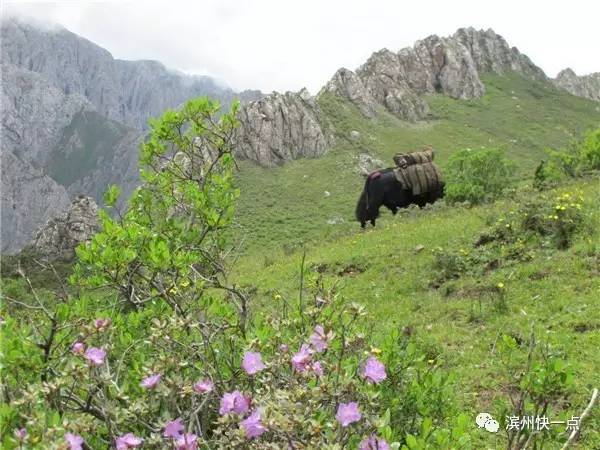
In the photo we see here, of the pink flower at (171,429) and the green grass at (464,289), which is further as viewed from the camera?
the green grass at (464,289)

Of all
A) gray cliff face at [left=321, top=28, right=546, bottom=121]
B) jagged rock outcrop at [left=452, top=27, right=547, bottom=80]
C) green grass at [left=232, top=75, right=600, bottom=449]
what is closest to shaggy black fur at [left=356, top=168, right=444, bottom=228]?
green grass at [left=232, top=75, right=600, bottom=449]

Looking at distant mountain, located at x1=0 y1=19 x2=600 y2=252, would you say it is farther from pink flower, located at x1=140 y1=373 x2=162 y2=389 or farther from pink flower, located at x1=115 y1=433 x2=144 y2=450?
pink flower, located at x1=115 y1=433 x2=144 y2=450

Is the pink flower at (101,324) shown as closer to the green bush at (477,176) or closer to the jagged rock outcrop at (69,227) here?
the green bush at (477,176)

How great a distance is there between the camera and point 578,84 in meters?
149

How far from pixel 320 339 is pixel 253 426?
444 mm

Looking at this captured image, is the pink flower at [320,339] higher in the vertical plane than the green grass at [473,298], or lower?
higher

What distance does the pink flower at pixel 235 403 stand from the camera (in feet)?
6.68

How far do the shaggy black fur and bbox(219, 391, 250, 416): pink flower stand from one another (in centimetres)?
2571

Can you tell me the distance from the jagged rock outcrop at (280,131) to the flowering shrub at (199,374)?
66695mm

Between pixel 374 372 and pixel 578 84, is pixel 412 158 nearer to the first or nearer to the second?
pixel 374 372

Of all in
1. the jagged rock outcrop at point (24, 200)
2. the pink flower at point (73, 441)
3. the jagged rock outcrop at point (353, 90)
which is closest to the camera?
the pink flower at point (73, 441)

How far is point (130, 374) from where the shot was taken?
2775 mm

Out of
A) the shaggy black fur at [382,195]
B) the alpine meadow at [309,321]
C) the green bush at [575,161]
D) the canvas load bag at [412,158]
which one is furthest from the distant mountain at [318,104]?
the green bush at [575,161]

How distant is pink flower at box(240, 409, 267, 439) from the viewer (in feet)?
6.20
